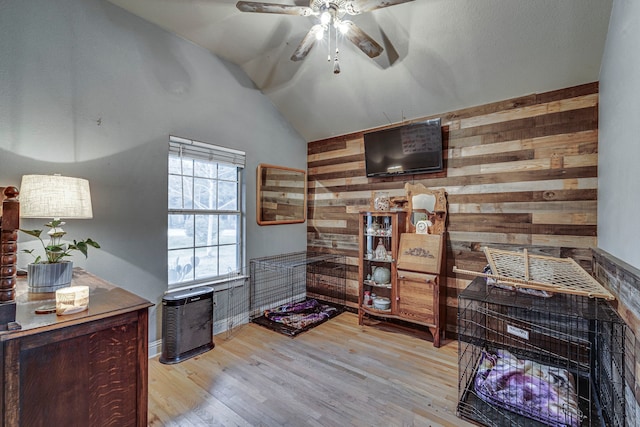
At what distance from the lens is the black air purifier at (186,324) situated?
2.48 meters

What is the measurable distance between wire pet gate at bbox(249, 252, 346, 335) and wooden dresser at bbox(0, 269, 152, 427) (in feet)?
6.66

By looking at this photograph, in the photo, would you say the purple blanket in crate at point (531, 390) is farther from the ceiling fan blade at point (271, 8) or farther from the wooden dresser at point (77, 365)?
the ceiling fan blade at point (271, 8)

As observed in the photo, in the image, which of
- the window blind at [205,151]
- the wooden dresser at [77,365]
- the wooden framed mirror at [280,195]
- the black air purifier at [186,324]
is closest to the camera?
the wooden dresser at [77,365]

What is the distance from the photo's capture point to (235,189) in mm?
3357

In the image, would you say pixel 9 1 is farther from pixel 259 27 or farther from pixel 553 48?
pixel 553 48

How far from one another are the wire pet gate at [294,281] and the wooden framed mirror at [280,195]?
507 mm

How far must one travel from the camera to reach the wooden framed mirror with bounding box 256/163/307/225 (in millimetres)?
3519

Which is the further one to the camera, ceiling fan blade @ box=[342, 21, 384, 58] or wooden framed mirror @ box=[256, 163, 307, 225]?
wooden framed mirror @ box=[256, 163, 307, 225]

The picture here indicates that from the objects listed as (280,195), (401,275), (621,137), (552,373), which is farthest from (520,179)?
(280,195)

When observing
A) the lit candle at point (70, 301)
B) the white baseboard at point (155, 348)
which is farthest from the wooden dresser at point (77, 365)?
the white baseboard at point (155, 348)

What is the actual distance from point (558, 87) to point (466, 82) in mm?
711

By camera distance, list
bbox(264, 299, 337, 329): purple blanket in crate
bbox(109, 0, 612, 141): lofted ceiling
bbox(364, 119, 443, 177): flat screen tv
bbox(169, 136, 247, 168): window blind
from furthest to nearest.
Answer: bbox(264, 299, 337, 329): purple blanket in crate, bbox(364, 119, 443, 177): flat screen tv, bbox(169, 136, 247, 168): window blind, bbox(109, 0, 612, 141): lofted ceiling

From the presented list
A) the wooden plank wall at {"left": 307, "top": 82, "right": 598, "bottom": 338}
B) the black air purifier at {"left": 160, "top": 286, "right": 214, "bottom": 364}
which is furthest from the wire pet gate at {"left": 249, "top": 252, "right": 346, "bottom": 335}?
the wooden plank wall at {"left": 307, "top": 82, "right": 598, "bottom": 338}

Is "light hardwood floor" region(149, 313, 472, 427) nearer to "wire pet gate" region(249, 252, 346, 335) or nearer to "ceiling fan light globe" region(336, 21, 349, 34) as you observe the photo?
"wire pet gate" region(249, 252, 346, 335)
